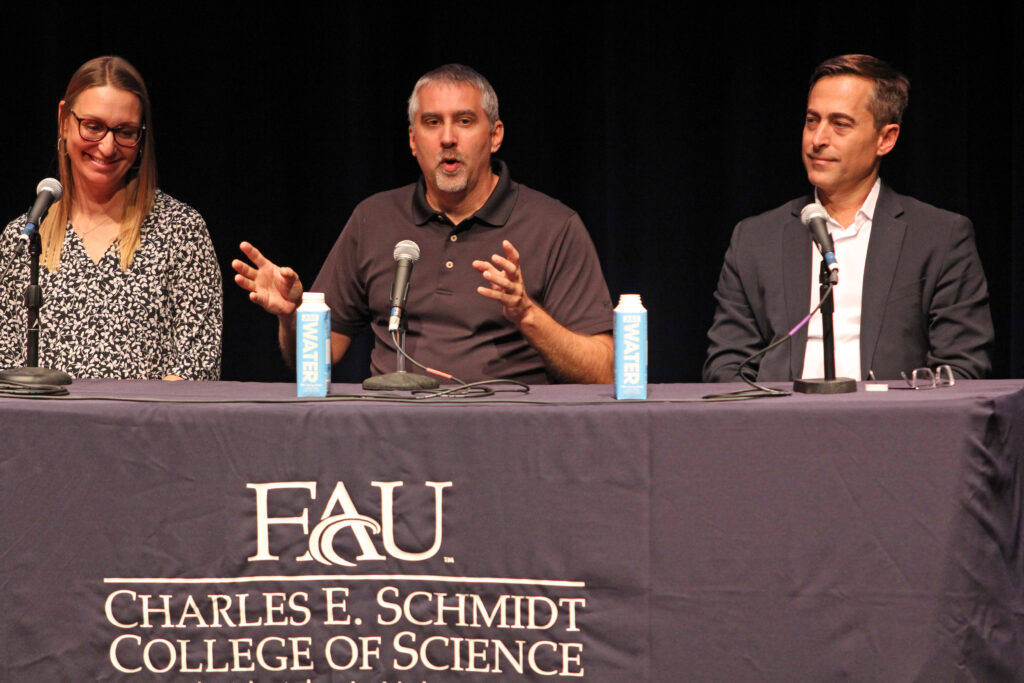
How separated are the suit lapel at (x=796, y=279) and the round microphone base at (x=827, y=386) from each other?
0.65m

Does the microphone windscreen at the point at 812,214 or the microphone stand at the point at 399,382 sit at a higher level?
the microphone windscreen at the point at 812,214

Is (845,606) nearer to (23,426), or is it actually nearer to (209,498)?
(209,498)

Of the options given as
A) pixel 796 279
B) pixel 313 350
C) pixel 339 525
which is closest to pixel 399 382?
pixel 313 350

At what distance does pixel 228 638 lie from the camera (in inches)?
78.2

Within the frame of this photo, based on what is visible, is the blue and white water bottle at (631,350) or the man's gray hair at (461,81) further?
the man's gray hair at (461,81)

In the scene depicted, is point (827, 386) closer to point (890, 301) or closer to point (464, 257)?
point (890, 301)

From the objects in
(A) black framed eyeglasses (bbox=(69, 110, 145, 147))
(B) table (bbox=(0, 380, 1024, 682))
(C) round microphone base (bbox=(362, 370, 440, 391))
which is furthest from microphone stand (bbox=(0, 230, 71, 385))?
(A) black framed eyeglasses (bbox=(69, 110, 145, 147))

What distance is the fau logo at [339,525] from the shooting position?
1982 millimetres

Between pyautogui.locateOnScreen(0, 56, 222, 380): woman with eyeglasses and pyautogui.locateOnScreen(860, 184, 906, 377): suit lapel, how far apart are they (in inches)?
63.8

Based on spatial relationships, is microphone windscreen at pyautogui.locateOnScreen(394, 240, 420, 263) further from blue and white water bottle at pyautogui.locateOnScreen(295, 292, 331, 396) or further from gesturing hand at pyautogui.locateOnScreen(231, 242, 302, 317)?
gesturing hand at pyautogui.locateOnScreen(231, 242, 302, 317)

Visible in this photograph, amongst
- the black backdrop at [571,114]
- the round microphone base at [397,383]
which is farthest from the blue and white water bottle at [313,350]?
the black backdrop at [571,114]

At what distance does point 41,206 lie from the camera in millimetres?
2191

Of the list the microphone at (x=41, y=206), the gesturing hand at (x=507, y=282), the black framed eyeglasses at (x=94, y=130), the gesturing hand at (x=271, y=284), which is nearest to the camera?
the microphone at (x=41, y=206)

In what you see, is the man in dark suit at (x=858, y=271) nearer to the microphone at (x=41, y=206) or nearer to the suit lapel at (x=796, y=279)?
the suit lapel at (x=796, y=279)
